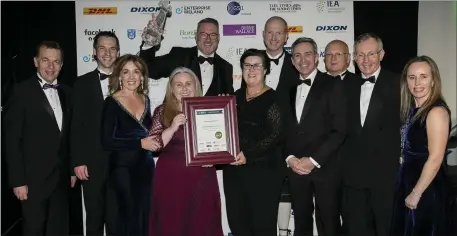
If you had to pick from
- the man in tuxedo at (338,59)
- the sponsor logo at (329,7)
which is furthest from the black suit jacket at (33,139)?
the sponsor logo at (329,7)

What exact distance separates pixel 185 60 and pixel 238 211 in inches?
80.4

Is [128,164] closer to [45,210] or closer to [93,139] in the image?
[93,139]

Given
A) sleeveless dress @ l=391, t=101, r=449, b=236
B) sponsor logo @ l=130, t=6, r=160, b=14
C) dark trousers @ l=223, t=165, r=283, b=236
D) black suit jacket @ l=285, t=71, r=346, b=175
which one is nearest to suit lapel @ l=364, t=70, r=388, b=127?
black suit jacket @ l=285, t=71, r=346, b=175

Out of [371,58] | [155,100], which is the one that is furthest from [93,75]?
[371,58]

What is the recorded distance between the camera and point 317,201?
186 inches

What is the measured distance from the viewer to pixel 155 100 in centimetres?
629

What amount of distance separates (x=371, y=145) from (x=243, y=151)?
1.24 m

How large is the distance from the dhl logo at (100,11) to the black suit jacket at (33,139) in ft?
5.42

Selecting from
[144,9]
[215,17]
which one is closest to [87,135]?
[144,9]

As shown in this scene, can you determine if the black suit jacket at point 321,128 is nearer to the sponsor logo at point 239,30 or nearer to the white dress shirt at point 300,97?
the white dress shirt at point 300,97

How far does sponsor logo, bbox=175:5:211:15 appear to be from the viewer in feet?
20.7

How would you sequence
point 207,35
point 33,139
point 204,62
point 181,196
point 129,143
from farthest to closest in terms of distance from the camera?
point 204,62
point 207,35
point 33,139
point 129,143
point 181,196

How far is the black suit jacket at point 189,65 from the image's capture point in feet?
18.2

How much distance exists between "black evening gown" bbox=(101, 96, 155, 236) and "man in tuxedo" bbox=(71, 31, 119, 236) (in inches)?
13.4
